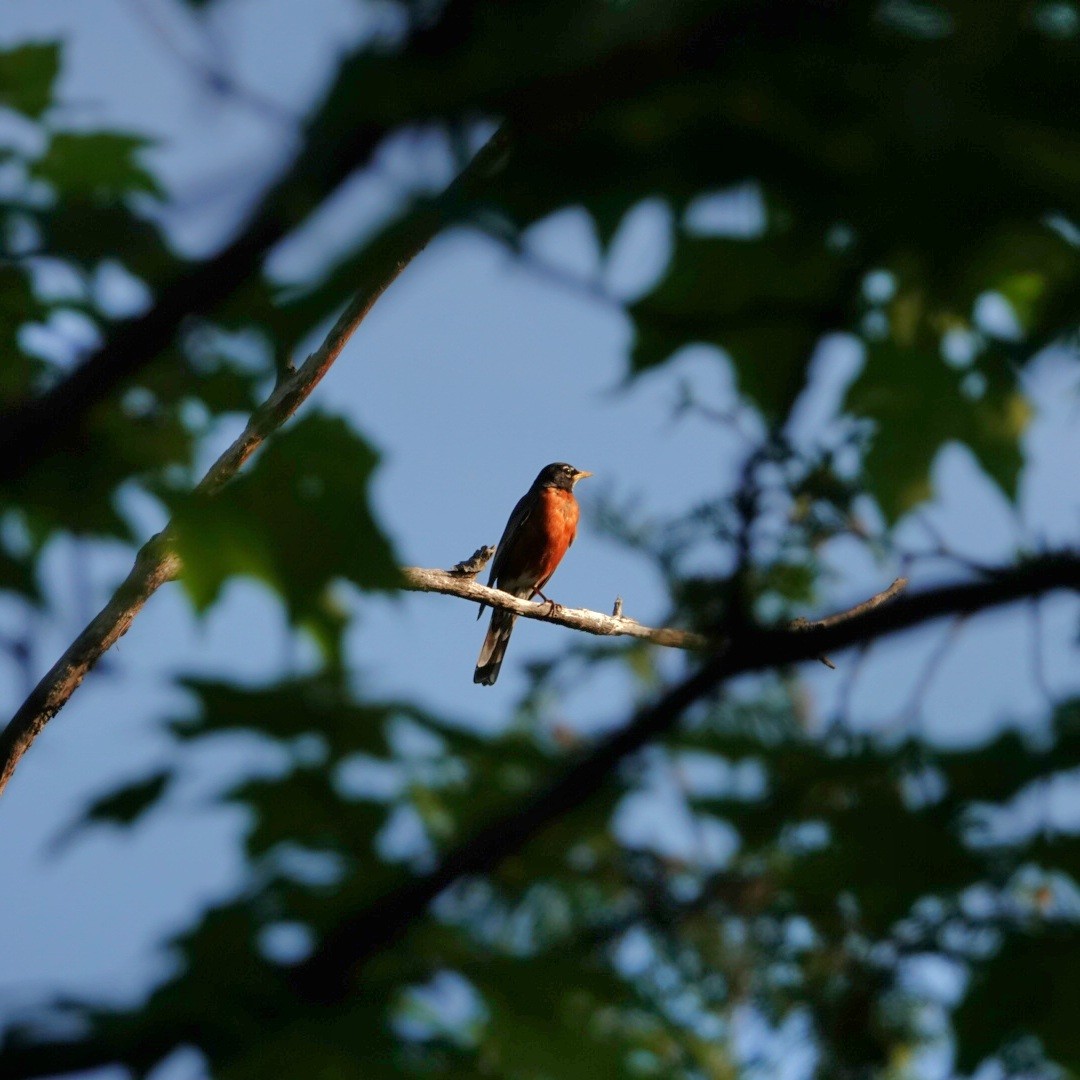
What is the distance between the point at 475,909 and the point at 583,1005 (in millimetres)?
171

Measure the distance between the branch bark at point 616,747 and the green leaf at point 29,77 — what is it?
148 centimetres

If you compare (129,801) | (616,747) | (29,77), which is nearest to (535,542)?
(29,77)

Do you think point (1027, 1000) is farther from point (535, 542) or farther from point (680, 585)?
point (535, 542)

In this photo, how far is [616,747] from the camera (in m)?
0.98

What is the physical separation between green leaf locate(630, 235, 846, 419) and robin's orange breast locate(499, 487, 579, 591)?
9126 millimetres

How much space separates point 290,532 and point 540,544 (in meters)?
9.43

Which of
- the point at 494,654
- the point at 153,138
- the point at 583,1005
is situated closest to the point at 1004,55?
the point at 583,1005

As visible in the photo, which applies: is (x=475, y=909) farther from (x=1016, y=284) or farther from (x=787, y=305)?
(x=1016, y=284)

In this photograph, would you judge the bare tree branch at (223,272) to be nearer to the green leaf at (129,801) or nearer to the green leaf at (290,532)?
the green leaf at (290,532)

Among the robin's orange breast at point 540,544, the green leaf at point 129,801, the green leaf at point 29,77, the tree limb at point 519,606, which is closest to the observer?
the green leaf at point 129,801

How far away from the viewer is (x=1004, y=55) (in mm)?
961

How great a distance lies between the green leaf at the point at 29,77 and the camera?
1981 millimetres

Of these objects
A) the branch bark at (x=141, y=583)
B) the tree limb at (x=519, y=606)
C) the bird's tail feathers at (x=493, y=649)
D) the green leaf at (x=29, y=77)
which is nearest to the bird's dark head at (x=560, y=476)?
the bird's tail feathers at (x=493, y=649)

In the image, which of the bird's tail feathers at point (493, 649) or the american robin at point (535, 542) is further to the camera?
the american robin at point (535, 542)
